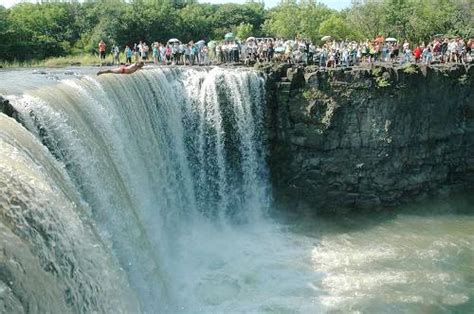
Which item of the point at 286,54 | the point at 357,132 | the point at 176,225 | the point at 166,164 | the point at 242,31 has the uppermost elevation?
the point at 242,31

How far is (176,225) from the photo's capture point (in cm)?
1892

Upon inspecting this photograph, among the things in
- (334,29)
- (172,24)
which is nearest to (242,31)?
(334,29)

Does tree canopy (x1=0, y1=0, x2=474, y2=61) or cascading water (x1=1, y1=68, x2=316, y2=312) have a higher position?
tree canopy (x1=0, y1=0, x2=474, y2=61)

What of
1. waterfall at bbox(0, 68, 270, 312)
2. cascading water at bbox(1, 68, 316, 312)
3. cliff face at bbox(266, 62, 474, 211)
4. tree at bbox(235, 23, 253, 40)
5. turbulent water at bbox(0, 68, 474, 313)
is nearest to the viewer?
turbulent water at bbox(0, 68, 474, 313)

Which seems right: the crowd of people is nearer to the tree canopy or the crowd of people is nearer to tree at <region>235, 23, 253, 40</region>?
the tree canopy

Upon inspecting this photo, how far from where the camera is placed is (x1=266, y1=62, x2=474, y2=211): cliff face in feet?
72.6

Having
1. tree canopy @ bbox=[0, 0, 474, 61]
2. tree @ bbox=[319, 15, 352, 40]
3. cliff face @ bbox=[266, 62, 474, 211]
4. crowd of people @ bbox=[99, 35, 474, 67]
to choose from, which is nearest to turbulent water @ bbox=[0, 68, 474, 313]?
cliff face @ bbox=[266, 62, 474, 211]

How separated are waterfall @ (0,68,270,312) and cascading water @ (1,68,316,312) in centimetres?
4

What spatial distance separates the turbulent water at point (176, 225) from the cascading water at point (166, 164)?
0.15ft

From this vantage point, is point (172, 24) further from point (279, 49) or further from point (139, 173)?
point (139, 173)

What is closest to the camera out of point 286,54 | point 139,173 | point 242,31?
point 139,173

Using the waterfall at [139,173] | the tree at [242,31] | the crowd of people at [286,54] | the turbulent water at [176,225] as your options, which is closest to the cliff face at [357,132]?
the turbulent water at [176,225]

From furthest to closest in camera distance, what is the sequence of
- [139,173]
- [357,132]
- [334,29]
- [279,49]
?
[334,29], [279,49], [357,132], [139,173]

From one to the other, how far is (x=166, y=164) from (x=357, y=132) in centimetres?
832
